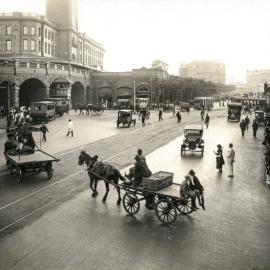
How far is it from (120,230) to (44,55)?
69.2 meters

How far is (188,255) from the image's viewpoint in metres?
8.40

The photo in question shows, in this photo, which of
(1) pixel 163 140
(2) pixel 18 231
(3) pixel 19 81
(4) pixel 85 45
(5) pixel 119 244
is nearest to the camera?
(5) pixel 119 244

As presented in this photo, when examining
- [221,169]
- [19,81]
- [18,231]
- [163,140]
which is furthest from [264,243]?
[19,81]

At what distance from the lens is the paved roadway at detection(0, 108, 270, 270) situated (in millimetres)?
8141

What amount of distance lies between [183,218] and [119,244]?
262cm

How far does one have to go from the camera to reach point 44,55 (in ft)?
244

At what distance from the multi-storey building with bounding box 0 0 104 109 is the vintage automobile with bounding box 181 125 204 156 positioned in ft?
90.4

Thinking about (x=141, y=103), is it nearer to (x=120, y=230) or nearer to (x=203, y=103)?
(x=203, y=103)

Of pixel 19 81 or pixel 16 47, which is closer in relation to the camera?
pixel 19 81

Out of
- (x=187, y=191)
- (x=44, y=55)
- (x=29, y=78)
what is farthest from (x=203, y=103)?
(x=187, y=191)

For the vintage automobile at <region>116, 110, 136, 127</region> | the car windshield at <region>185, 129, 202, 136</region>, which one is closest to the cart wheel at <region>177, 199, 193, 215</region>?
the car windshield at <region>185, 129, 202, 136</region>

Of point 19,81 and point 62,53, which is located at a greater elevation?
point 62,53

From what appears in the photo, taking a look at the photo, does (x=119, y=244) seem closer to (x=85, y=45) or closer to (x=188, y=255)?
(x=188, y=255)

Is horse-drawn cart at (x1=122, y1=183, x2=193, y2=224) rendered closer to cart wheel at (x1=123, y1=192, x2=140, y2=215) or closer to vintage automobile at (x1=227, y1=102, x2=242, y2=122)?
cart wheel at (x1=123, y1=192, x2=140, y2=215)
